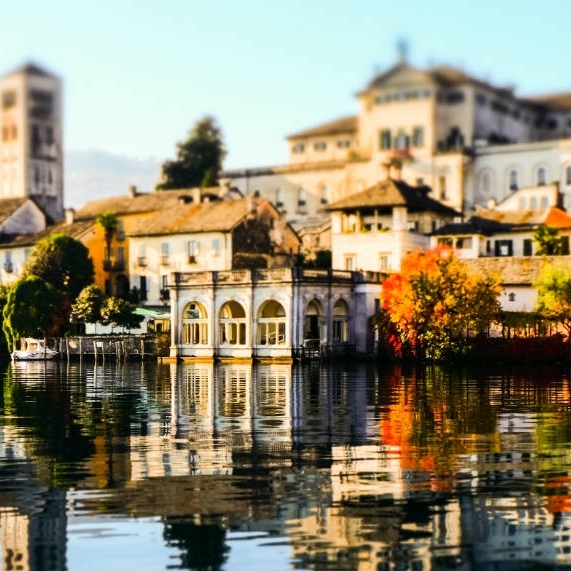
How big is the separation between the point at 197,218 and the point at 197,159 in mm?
35963

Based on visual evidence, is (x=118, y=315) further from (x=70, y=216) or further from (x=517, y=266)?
(x=517, y=266)

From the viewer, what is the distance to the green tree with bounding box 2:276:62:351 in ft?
292

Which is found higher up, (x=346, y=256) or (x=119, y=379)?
(x=346, y=256)

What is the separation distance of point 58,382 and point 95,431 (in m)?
26.0

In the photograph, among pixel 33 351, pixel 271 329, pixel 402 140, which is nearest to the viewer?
pixel 271 329

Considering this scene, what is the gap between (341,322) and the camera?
79.4 meters

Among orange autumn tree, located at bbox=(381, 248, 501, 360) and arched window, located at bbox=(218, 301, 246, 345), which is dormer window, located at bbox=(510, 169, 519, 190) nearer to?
orange autumn tree, located at bbox=(381, 248, 501, 360)

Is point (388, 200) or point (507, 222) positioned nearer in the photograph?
point (388, 200)

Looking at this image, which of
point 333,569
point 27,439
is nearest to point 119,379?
point 27,439

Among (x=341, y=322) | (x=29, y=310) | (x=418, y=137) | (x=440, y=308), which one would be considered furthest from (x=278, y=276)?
(x=418, y=137)

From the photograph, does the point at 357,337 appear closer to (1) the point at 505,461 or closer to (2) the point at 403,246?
(2) the point at 403,246

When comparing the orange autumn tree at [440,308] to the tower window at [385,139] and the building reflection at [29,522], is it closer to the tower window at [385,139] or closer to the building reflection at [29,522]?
the tower window at [385,139]

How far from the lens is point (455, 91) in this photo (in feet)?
389

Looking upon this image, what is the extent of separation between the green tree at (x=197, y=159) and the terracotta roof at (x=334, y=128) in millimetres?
8655
